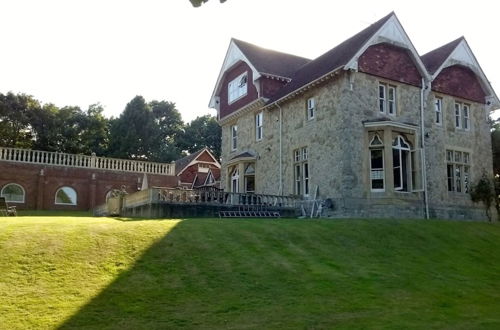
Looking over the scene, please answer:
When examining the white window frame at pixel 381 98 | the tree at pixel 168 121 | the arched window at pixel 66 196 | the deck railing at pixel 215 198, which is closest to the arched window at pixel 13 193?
the arched window at pixel 66 196

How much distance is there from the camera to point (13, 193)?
113 ft

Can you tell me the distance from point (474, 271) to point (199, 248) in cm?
789

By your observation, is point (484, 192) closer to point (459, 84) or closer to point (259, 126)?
point (459, 84)

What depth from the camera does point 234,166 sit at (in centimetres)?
3334

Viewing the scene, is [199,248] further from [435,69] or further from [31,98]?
[31,98]

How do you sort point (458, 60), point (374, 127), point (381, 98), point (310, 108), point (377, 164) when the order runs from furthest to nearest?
point (458, 60), point (310, 108), point (381, 98), point (377, 164), point (374, 127)

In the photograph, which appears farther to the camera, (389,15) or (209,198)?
(389,15)

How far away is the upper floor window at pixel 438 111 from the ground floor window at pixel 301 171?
748cm

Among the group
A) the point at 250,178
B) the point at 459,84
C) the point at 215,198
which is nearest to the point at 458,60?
the point at 459,84

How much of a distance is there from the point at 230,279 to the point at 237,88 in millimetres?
24112

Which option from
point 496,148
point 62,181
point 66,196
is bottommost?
point 66,196

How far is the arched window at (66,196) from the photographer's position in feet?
118

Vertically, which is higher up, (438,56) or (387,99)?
(438,56)

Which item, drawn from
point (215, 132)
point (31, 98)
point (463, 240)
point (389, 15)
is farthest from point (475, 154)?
point (215, 132)
